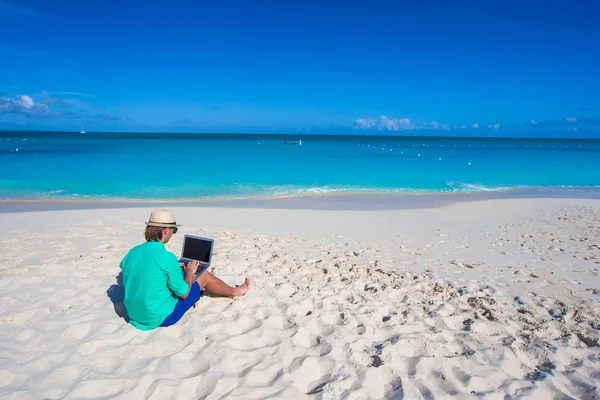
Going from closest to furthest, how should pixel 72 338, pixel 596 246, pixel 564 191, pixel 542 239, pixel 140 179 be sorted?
pixel 72 338
pixel 596 246
pixel 542 239
pixel 564 191
pixel 140 179

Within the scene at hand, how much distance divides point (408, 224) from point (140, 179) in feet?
53.4

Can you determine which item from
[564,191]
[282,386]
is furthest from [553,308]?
[564,191]

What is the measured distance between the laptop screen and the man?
2.13 ft

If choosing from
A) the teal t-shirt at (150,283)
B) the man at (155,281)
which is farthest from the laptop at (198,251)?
the teal t-shirt at (150,283)

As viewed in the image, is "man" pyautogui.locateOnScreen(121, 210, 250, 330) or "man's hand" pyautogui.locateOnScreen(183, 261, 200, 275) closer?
"man" pyautogui.locateOnScreen(121, 210, 250, 330)

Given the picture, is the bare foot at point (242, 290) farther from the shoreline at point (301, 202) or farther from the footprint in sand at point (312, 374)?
the shoreline at point (301, 202)

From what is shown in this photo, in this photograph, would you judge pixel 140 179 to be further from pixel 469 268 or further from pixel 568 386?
pixel 568 386

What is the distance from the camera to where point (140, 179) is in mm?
21188

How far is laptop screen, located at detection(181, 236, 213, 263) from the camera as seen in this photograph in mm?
4707

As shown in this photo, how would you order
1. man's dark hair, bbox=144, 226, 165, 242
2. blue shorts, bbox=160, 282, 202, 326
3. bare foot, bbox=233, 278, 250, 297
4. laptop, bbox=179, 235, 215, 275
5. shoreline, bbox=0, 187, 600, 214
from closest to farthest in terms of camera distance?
man's dark hair, bbox=144, 226, 165, 242, blue shorts, bbox=160, 282, 202, 326, laptop, bbox=179, 235, 215, 275, bare foot, bbox=233, 278, 250, 297, shoreline, bbox=0, 187, 600, 214

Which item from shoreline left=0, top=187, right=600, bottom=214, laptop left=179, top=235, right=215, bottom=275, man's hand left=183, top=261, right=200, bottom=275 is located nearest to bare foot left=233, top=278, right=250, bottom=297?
laptop left=179, top=235, right=215, bottom=275

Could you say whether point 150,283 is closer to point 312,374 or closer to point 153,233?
point 153,233

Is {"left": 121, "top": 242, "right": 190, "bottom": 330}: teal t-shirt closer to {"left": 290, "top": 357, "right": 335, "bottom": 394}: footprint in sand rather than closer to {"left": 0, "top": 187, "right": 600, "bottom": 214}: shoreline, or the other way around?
{"left": 290, "top": 357, "right": 335, "bottom": 394}: footprint in sand

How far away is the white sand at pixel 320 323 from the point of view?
10.4 ft
